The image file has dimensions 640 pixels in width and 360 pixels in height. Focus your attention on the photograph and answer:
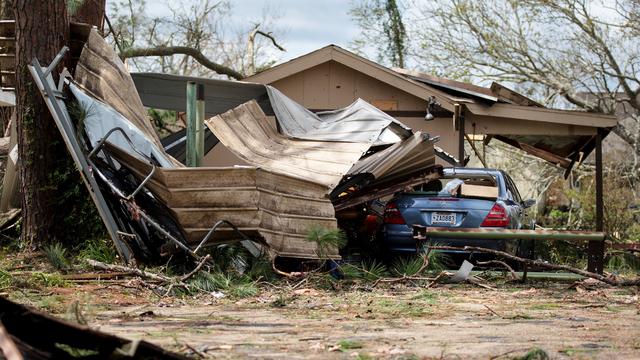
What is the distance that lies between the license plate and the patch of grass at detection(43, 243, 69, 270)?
16.8ft

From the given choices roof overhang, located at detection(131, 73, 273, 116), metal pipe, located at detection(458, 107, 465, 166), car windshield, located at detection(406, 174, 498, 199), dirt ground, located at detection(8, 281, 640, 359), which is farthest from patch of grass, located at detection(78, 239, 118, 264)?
metal pipe, located at detection(458, 107, 465, 166)

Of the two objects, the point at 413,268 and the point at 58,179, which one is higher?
the point at 58,179

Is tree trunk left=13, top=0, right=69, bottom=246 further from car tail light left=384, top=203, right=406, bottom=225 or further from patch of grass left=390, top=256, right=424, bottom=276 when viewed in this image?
car tail light left=384, top=203, right=406, bottom=225

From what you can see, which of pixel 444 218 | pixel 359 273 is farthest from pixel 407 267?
pixel 444 218

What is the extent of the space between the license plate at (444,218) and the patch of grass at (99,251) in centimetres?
465

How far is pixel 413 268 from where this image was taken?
11156mm

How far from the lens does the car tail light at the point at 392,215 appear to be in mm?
12750

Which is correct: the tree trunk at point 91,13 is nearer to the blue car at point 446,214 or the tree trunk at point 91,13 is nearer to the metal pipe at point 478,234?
the blue car at point 446,214

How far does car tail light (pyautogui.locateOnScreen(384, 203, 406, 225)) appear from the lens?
502 inches

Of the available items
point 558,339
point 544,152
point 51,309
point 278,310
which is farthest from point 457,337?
point 544,152

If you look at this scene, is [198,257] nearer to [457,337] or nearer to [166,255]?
[166,255]

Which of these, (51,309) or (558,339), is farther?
(51,309)

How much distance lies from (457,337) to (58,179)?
604cm

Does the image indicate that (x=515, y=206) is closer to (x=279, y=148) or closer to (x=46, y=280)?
(x=279, y=148)
